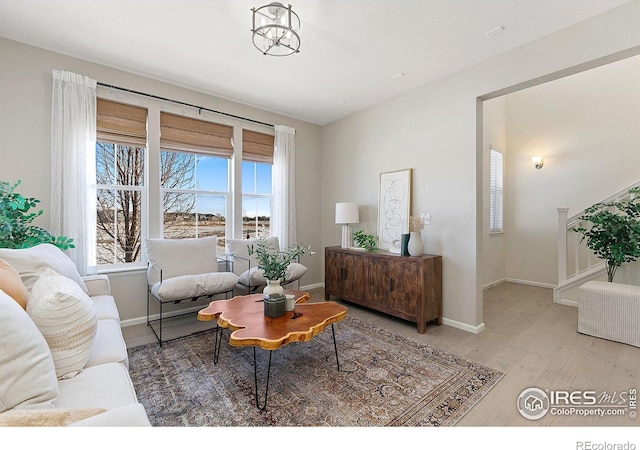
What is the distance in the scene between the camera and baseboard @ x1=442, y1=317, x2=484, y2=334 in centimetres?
297

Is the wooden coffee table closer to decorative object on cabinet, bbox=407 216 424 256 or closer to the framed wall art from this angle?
decorative object on cabinet, bbox=407 216 424 256

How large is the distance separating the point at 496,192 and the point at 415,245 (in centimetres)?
291

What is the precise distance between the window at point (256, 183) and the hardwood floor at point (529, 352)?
1.62 meters

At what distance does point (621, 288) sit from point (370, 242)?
8.23 feet

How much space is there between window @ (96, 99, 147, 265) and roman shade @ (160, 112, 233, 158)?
9.1 inches

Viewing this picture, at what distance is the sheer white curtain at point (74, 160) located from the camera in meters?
2.72

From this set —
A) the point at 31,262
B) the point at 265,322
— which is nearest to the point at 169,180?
the point at 31,262

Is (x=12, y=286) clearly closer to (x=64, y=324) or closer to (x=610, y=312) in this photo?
(x=64, y=324)

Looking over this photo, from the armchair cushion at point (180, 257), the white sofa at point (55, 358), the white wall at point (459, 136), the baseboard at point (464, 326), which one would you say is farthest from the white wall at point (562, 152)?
the white sofa at point (55, 358)

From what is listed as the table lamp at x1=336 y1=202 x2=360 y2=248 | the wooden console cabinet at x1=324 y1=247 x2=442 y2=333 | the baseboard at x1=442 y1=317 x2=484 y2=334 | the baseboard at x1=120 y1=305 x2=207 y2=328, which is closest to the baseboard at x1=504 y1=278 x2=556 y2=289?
the baseboard at x1=442 y1=317 x2=484 y2=334

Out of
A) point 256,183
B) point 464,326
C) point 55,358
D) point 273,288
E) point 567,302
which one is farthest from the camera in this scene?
point 256,183

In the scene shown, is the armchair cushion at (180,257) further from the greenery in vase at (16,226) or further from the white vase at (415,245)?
the white vase at (415,245)

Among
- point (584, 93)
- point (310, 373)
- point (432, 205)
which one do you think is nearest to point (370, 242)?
point (432, 205)

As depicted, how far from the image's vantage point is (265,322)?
2.04 meters
